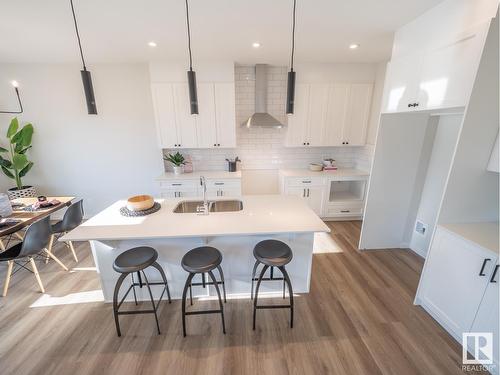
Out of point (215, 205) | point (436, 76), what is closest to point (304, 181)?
point (215, 205)

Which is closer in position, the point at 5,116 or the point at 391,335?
the point at 391,335

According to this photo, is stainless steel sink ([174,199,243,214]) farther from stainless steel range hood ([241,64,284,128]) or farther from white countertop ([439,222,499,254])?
white countertop ([439,222,499,254])

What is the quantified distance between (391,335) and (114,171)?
4.58m

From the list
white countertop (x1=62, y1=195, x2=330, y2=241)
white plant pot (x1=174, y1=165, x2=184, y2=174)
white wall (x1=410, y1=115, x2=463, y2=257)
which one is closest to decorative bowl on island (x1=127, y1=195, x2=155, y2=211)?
white countertop (x1=62, y1=195, x2=330, y2=241)

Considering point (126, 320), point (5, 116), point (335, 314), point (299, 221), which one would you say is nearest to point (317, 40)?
point (299, 221)

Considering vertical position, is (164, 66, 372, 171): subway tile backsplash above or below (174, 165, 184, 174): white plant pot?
above

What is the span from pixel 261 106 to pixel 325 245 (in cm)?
257

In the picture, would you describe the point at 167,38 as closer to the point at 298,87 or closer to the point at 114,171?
the point at 298,87

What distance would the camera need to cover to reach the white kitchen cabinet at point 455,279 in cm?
151

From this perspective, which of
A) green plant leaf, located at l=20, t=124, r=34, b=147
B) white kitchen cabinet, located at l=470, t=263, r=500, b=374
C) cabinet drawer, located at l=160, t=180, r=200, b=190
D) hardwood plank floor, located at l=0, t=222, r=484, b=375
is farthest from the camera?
cabinet drawer, located at l=160, t=180, r=200, b=190

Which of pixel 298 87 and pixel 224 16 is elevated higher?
pixel 224 16

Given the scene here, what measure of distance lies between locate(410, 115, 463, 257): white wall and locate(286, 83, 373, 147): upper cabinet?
1.34 m

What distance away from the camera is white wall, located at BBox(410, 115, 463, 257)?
238 cm

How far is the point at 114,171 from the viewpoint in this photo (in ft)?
12.8
